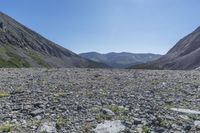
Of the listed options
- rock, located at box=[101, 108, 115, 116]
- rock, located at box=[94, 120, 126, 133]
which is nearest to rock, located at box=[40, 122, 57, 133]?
rock, located at box=[94, 120, 126, 133]

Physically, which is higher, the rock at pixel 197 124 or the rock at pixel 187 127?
the rock at pixel 197 124

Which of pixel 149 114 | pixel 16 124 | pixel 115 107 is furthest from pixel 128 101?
pixel 16 124

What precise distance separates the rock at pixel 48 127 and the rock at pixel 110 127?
1797 mm

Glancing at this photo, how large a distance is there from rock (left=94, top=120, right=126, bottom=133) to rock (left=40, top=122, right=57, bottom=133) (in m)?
1.80

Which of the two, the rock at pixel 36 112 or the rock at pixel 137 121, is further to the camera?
the rock at pixel 36 112

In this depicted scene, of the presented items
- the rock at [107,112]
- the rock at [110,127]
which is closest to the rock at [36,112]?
the rock at [107,112]

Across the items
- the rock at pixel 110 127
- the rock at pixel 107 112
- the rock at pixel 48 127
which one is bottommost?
the rock at pixel 48 127

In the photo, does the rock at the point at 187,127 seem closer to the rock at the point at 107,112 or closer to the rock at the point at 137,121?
the rock at the point at 137,121

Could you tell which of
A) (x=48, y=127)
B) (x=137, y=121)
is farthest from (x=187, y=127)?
(x=48, y=127)

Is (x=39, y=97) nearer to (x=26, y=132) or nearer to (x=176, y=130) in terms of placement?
(x=26, y=132)

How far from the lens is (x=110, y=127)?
15.4 m

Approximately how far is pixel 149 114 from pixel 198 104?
487 centimetres

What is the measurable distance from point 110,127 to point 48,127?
2.69m

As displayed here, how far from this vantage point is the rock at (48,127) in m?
14.7
